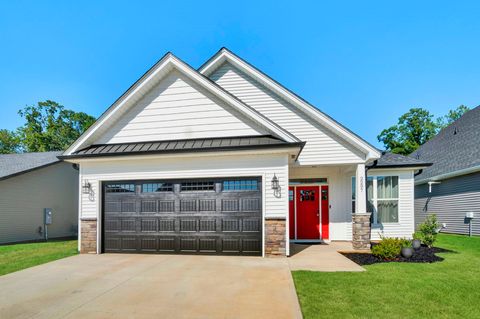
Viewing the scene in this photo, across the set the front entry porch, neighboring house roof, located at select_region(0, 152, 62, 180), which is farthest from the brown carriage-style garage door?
neighboring house roof, located at select_region(0, 152, 62, 180)

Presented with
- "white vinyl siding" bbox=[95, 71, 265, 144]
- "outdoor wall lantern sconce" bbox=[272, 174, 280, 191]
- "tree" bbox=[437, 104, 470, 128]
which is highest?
"tree" bbox=[437, 104, 470, 128]

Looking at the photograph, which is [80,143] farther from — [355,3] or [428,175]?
[428,175]

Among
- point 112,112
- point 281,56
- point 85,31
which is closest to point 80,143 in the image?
point 112,112

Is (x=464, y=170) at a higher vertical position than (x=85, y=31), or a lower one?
lower

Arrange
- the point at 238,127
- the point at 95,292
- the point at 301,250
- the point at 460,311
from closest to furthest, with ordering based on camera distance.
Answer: the point at 460,311
the point at 95,292
the point at 238,127
the point at 301,250

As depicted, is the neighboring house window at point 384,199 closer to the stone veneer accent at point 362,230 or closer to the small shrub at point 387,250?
the stone veneer accent at point 362,230

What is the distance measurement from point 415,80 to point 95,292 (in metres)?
20.3

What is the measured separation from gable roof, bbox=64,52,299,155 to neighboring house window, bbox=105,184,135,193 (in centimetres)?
183

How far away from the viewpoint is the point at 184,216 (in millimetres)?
9211

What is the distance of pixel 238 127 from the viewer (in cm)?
947

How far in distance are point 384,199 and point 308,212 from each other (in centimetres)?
340

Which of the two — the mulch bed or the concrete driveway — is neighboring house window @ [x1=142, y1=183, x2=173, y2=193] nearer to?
the concrete driveway

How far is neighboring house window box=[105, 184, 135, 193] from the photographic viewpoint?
32.1 feet

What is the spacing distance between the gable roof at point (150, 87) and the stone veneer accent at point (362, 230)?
3963mm
